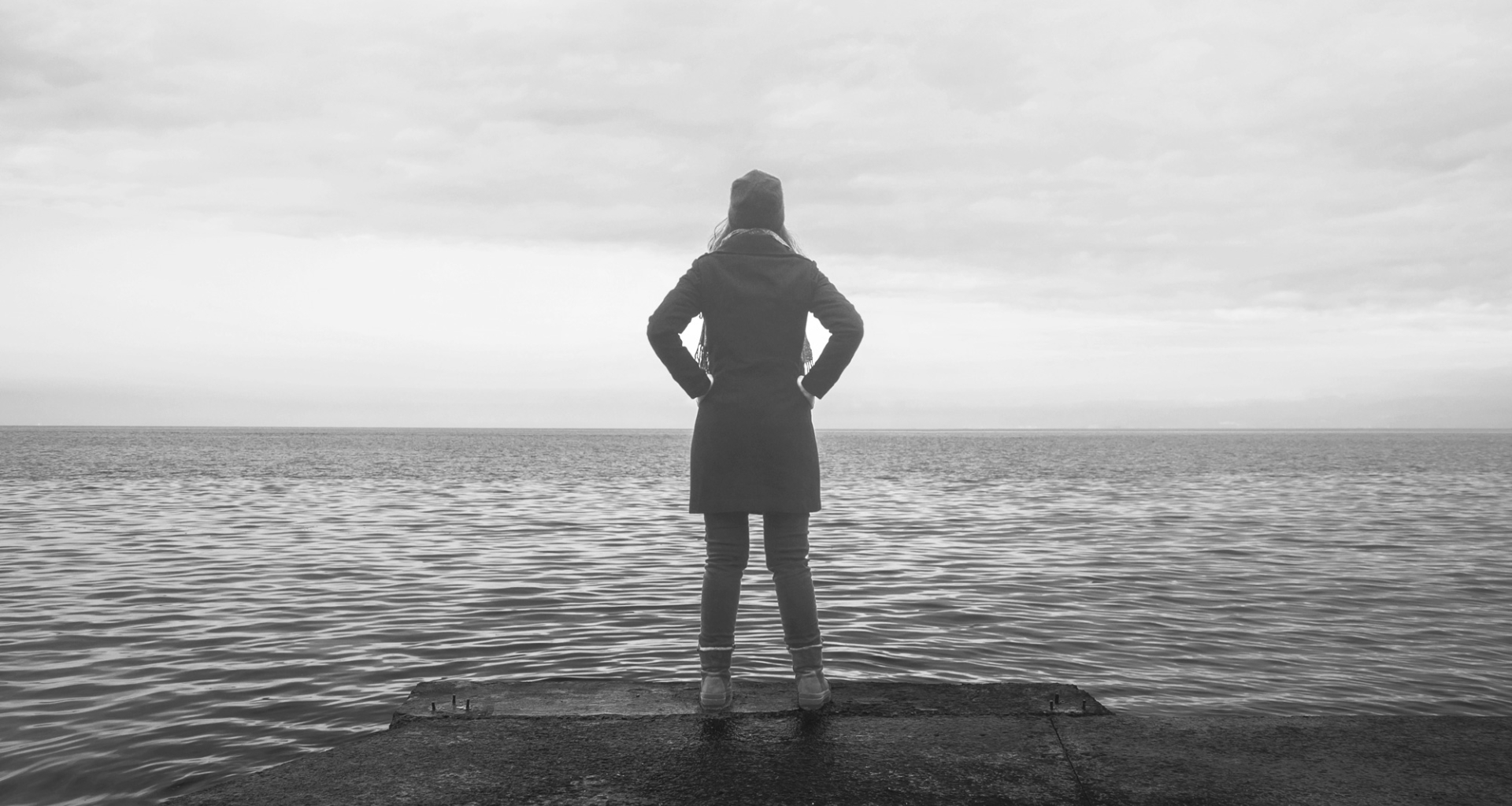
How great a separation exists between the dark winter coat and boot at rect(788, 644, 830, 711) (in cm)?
66

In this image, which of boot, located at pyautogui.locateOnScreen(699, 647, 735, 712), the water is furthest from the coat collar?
the water

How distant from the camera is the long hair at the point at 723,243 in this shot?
15.9 feet

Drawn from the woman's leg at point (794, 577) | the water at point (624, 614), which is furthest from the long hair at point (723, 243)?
the water at point (624, 614)

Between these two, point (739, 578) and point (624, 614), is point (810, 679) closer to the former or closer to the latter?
point (739, 578)

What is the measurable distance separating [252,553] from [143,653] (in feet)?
25.4

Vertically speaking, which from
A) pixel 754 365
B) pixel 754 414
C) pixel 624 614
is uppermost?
pixel 754 365

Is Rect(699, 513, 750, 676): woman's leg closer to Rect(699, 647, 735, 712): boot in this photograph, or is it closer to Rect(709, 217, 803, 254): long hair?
Rect(699, 647, 735, 712): boot

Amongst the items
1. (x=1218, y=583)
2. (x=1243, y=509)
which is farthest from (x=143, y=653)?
(x=1243, y=509)

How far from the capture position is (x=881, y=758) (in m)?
3.87

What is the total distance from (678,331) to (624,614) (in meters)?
6.65

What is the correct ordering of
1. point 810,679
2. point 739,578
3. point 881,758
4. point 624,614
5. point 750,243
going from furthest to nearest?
point 624,614 < point 750,243 < point 739,578 < point 810,679 < point 881,758

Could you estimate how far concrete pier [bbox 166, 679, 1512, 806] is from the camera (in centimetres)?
348

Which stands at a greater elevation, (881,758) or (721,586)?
(721,586)

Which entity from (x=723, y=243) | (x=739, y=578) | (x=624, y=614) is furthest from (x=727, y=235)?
(x=624, y=614)
